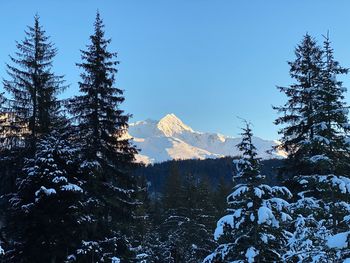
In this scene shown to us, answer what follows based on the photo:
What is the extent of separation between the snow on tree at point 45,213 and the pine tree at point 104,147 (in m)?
2.79

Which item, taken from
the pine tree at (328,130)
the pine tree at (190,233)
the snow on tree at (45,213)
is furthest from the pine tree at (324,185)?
the pine tree at (190,233)

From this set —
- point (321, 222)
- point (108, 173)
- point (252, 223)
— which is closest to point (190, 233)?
point (108, 173)

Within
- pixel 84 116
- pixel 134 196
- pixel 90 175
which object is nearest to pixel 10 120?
pixel 84 116

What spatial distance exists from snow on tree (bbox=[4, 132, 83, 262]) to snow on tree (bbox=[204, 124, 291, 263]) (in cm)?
765

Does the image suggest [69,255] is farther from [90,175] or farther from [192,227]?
[192,227]

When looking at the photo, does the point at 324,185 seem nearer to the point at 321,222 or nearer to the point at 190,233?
the point at 321,222

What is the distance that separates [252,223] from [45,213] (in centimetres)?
931

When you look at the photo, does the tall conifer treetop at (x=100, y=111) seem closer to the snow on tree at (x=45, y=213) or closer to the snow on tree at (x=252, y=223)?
the snow on tree at (x=45, y=213)

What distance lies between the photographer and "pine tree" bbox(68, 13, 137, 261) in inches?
872

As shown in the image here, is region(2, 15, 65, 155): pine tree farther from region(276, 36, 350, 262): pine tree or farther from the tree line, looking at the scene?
region(276, 36, 350, 262): pine tree

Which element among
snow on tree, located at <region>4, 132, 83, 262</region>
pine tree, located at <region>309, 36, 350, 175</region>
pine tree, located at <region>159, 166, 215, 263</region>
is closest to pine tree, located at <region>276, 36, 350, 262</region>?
pine tree, located at <region>309, 36, 350, 175</region>

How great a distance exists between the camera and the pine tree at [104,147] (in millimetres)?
22156

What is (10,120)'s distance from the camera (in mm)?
24672

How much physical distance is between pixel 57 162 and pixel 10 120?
276 inches
